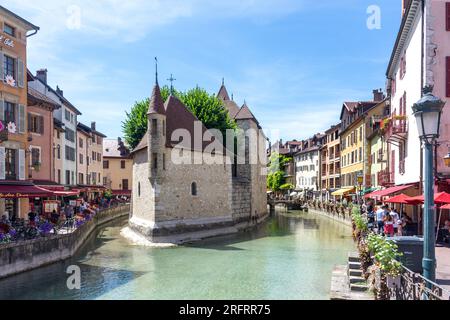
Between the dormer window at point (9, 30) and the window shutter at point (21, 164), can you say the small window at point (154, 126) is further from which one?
the dormer window at point (9, 30)

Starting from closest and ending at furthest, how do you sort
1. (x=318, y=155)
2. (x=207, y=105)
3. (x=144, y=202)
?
(x=144, y=202)
(x=207, y=105)
(x=318, y=155)

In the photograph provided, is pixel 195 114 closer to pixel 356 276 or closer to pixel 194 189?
pixel 194 189

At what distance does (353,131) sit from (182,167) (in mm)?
27933

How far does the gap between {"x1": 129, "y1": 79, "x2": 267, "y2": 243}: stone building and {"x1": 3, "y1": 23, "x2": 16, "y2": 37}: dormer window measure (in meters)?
8.35

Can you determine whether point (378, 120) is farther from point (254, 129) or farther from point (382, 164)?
point (254, 129)

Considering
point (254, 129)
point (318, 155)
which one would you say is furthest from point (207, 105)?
point (318, 155)

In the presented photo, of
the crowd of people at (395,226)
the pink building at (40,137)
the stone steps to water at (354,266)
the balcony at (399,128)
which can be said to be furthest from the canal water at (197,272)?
the balcony at (399,128)

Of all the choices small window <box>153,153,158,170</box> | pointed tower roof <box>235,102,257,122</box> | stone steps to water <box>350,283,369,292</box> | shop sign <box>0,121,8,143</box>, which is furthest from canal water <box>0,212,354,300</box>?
pointed tower roof <box>235,102,257,122</box>

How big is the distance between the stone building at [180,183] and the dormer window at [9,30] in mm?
8351

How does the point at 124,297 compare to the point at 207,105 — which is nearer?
the point at 124,297

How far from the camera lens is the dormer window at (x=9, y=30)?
20.5 m

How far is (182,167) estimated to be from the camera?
26969 millimetres

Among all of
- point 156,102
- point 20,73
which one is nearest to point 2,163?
point 20,73

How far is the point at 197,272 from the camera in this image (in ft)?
56.0
